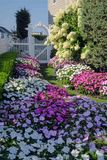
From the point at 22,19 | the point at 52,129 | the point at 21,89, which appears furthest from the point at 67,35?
the point at 22,19

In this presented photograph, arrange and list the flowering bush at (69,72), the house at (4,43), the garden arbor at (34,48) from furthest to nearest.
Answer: the garden arbor at (34,48) → the house at (4,43) → the flowering bush at (69,72)

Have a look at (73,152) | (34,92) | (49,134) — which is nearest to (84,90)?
(34,92)

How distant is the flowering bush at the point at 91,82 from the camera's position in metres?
11.1

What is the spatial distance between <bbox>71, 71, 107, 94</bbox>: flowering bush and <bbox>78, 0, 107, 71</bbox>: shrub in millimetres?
1881

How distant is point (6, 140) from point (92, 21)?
8.48m

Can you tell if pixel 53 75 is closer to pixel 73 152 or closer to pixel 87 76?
pixel 87 76

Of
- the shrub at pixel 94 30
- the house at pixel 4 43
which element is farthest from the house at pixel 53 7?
the shrub at pixel 94 30

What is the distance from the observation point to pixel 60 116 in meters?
6.77

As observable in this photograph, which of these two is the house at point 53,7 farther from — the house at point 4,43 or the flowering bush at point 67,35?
the flowering bush at point 67,35

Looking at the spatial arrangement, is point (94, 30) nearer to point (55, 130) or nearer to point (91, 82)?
point (91, 82)

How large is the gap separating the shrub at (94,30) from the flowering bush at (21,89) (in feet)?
13.1

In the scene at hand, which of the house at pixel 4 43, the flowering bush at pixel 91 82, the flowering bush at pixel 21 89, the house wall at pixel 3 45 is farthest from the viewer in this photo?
the house at pixel 4 43

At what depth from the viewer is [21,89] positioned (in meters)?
9.16

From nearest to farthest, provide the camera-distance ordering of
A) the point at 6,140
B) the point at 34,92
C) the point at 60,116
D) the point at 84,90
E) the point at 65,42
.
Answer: the point at 6,140 → the point at 60,116 → the point at 34,92 → the point at 84,90 → the point at 65,42
